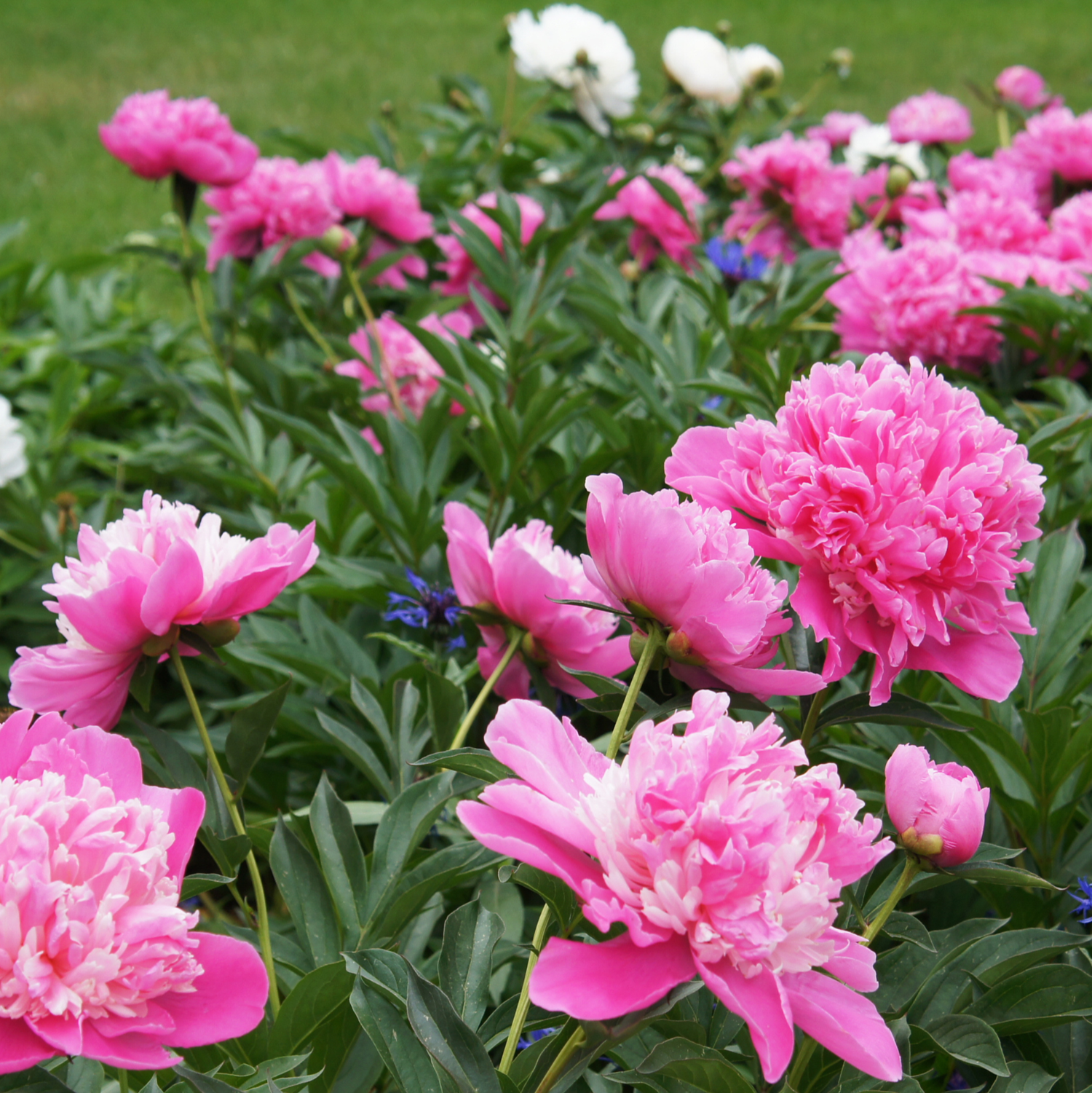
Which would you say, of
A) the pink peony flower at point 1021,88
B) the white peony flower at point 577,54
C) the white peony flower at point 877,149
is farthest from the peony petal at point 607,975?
the pink peony flower at point 1021,88

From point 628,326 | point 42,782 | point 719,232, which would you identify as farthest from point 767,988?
point 719,232

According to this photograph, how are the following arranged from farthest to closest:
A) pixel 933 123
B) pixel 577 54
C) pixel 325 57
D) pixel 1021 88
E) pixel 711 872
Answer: pixel 325 57, pixel 1021 88, pixel 933 123, pixel 577 54, pixel 711 872

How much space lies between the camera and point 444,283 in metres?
1.99

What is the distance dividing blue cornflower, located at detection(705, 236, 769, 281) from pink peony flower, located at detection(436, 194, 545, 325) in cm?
30

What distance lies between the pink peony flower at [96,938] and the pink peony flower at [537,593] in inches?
12.3

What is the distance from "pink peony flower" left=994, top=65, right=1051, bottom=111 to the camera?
262cm

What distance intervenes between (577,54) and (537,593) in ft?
5.84

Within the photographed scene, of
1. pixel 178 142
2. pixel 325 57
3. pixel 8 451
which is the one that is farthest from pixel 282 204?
pixel 325 57

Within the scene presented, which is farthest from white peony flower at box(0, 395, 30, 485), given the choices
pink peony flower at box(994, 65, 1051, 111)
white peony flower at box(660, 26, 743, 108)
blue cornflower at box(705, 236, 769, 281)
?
pink peony flower at box(994, 65, 1051, 111)

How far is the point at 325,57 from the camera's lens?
790cm

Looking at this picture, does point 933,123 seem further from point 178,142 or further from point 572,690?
point 572,690

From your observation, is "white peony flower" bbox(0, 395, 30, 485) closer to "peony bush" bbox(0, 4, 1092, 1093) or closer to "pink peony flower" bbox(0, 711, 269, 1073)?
"peony bush" bbox(0, 4, 1092, 1093)

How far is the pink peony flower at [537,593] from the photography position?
80cm

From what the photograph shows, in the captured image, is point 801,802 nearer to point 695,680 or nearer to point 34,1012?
point 695,680
